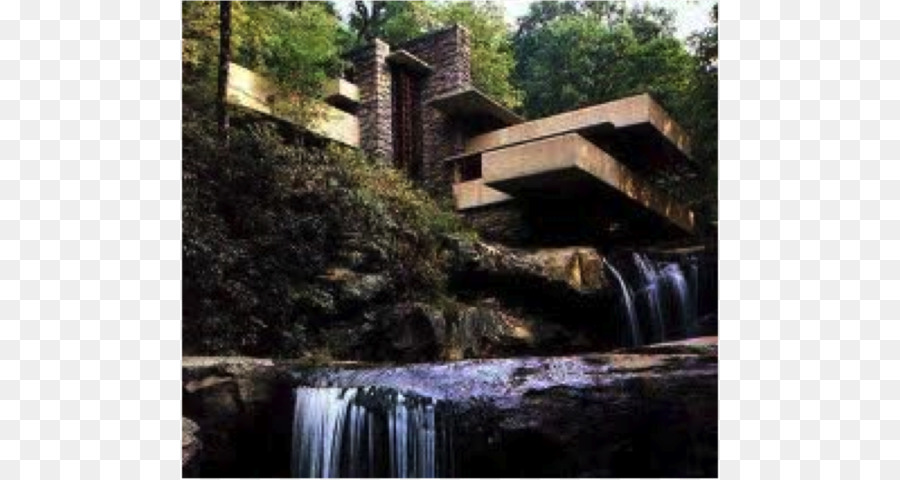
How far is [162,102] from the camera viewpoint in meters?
4.37

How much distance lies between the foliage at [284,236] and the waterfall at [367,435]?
500 millimetres

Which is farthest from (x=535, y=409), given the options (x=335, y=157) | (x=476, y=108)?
(x=476, y=108)

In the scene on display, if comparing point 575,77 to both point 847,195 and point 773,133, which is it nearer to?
point 773,133

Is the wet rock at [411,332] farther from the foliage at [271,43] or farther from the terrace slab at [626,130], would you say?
the foliage at [271,43]

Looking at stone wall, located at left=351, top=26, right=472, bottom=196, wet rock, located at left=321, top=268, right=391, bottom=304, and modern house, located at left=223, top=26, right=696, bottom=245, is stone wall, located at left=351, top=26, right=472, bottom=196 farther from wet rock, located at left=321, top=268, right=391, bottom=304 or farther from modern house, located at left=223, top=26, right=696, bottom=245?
wet rock, located at left=321, top=268, right=391, bottom=304

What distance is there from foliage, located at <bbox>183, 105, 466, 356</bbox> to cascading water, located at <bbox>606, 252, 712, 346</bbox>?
3.59 feet

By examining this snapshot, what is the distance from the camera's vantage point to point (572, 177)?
19.1 feet

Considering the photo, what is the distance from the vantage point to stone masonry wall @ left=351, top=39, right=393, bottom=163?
5750mm

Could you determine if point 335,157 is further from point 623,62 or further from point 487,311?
point 623,62

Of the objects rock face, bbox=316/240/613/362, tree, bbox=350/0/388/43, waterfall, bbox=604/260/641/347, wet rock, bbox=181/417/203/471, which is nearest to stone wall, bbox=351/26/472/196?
tree, bbox=350/0/388/43

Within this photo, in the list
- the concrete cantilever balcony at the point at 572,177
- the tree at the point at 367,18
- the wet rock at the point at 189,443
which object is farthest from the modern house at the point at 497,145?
the wet rock at the point at 189,443

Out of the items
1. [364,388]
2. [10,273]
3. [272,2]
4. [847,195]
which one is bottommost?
[364,388]

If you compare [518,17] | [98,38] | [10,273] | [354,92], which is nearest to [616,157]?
[518,17]

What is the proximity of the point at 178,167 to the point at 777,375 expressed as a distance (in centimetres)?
278
